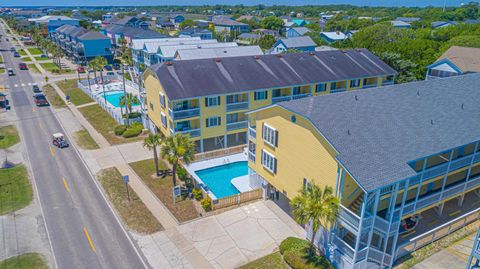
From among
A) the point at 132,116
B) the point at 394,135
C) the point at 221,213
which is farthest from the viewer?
the point at 132,116

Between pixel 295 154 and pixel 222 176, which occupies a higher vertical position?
pixel 295 154

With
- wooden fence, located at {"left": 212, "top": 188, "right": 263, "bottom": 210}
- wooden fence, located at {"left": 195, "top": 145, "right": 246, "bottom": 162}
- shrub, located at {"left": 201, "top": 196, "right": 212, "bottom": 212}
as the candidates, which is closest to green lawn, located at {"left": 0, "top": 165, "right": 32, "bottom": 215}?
shrub, located at {"left": 201, "top": 196, "right": 212, "bottom": 212}

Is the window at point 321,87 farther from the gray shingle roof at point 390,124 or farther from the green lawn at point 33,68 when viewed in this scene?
the green lawn at point 33,68

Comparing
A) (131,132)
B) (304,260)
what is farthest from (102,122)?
(304,260)

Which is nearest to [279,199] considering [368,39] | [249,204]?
[249,204]

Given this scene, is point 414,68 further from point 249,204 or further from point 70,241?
point 70,241

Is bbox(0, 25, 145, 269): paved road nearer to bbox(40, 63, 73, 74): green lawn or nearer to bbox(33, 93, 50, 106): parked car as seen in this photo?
bbox(33, 93, 50, 106): parked car

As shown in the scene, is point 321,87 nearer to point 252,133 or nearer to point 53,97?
point 252,133
